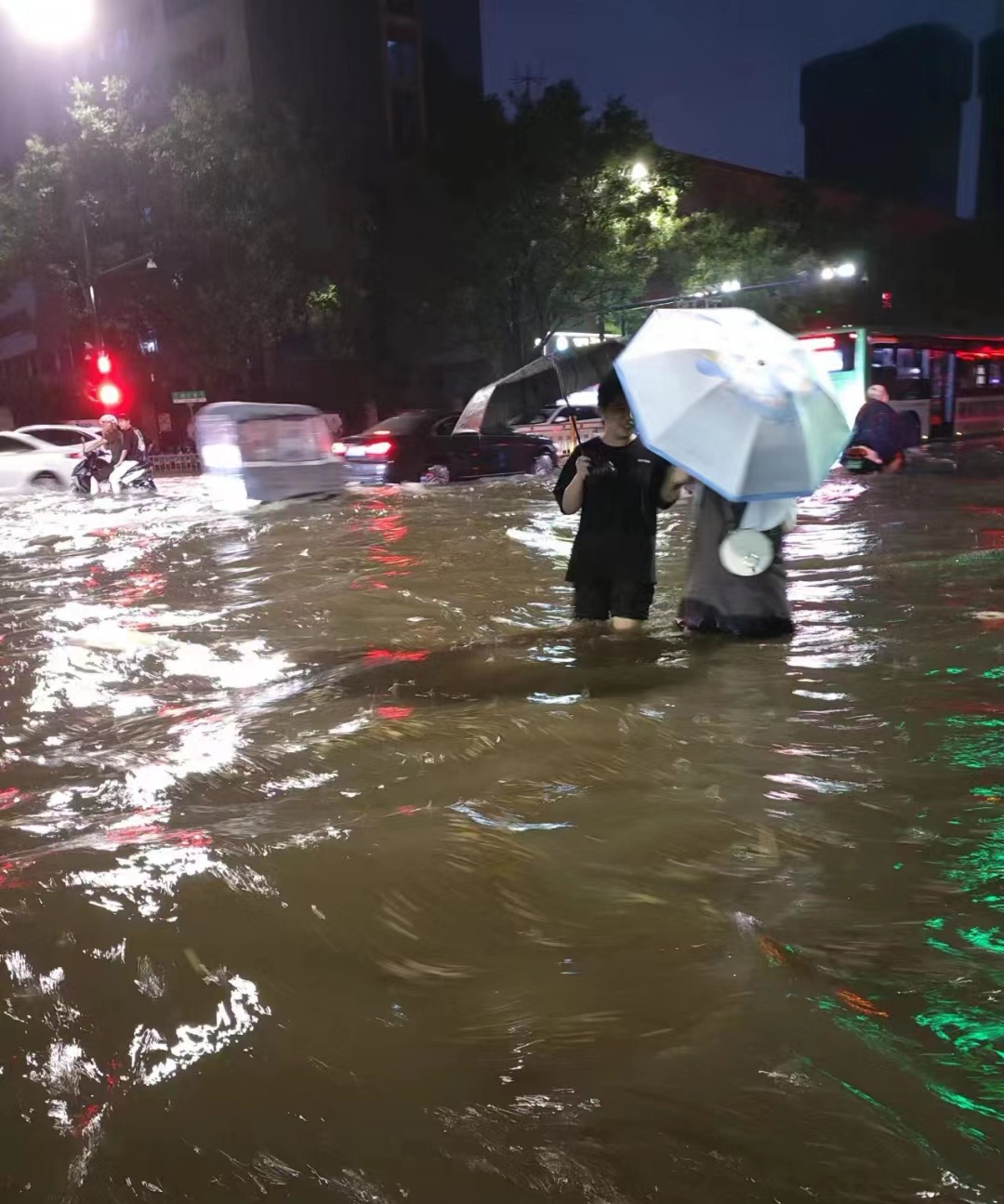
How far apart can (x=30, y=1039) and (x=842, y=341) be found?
2165 cm

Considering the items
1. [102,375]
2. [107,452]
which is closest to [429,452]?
[107,452]

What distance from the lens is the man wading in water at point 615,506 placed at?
469cm

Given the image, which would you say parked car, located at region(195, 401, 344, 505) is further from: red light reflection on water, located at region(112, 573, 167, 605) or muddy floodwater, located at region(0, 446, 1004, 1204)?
muddy floodwater, located at region(0, 446, 1004, 1204)

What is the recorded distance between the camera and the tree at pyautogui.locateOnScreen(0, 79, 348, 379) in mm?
25094

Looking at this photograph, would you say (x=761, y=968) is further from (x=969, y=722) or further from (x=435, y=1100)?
(x=969, y=722)

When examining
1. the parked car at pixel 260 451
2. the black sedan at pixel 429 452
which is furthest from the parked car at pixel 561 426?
the parked car at pixel 260 451

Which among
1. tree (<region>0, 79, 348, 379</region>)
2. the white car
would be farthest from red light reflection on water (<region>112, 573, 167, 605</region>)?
tree (<region>0, 79, 348, 379</region>)

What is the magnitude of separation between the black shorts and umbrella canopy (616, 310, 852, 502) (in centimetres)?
94

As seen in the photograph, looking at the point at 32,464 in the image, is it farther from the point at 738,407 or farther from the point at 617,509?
the point at 738,407

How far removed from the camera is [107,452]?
16656 millimetres

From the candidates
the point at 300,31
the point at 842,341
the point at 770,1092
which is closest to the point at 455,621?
the point at 770,1092

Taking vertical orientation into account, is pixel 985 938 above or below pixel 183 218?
below

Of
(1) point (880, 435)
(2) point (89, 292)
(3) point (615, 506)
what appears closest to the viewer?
(3) point (615, 506)

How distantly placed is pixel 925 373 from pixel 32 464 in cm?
1919
